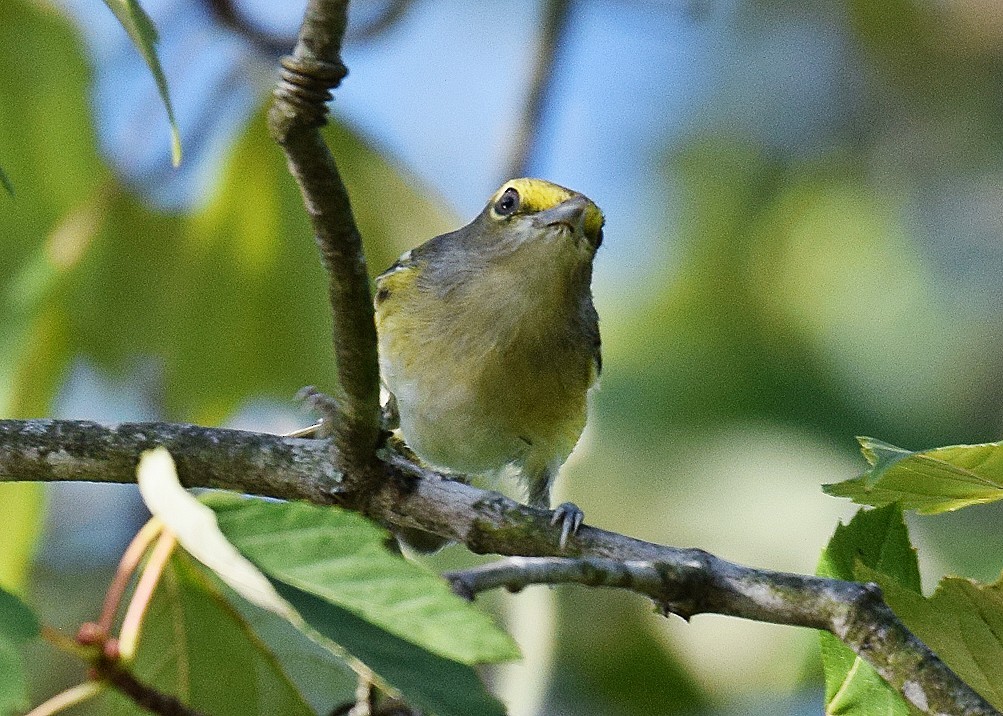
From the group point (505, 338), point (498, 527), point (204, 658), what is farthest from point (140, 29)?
point (505, 338)

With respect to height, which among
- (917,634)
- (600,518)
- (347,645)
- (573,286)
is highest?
(573,286)

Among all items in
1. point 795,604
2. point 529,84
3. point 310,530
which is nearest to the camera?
point 310,530

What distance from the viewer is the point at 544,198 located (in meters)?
3.75

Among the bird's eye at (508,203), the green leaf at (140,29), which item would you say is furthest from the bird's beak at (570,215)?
the green leaf at (140,29)

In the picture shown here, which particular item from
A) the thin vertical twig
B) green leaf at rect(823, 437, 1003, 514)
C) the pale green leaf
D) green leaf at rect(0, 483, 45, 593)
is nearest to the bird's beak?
the thin vertical twig

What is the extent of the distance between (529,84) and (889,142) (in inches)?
108

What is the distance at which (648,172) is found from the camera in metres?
5.94

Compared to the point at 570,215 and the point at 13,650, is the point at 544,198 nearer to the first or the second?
the point at 570,215

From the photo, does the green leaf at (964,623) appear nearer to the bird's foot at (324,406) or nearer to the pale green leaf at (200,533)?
the bird's foot at (324,406)

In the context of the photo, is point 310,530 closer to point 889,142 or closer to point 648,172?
point 648,172

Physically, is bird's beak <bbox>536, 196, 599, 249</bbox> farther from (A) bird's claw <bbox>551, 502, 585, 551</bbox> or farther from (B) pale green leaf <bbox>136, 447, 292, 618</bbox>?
(B) pale green leaf <bbox>136, 447, 292, 618</bbox>

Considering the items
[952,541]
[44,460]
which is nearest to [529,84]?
[952,541]

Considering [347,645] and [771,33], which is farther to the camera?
[771,33]

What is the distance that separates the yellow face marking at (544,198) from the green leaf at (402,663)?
8.49 ft
